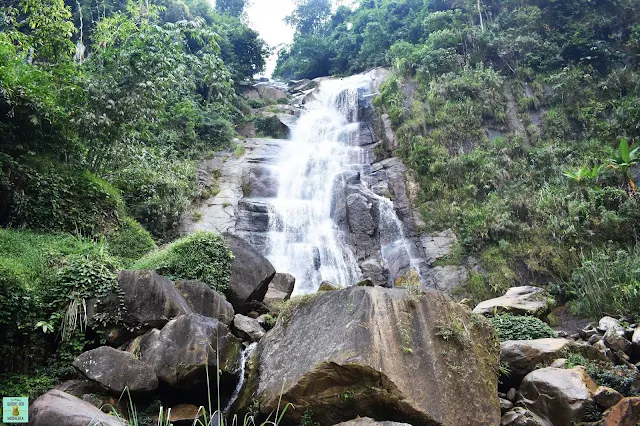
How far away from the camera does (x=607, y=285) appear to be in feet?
34.1

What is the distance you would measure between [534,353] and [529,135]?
49.2 ft

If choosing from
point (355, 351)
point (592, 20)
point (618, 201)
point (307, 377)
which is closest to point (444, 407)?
point (355, 351)

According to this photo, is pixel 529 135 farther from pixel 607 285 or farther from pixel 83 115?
pixel 83 115

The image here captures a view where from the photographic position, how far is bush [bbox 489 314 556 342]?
739cm

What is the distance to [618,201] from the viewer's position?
13.3m

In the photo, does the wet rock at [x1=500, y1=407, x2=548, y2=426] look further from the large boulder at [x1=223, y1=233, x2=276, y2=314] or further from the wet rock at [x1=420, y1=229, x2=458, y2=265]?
the wet rock at [x1=420, y1=229, x2=458, y2=265]

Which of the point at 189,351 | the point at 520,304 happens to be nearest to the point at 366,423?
the point at 189,351

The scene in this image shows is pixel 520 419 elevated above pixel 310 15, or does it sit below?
below

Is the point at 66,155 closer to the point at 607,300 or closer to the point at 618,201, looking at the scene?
the point at 607,300

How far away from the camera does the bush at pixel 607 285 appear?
9.52 m

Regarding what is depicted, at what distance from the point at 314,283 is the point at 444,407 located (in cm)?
873

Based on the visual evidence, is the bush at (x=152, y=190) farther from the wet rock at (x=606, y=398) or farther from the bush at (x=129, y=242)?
the wet rock at (x=606, y=398)

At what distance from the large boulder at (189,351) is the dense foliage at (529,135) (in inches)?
342

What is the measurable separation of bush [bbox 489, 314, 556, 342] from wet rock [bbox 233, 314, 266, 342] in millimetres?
3964
